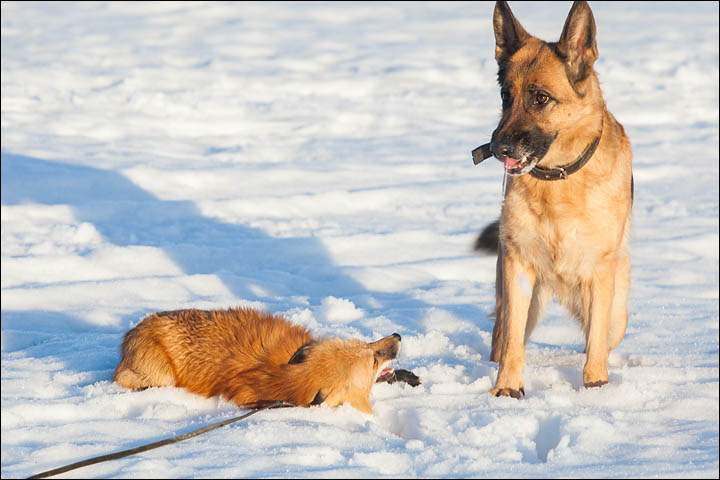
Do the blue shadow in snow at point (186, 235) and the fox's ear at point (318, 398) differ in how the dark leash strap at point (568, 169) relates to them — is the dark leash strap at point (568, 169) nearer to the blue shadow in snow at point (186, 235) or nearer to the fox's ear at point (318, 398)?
the fox's ear at point (318, 398)

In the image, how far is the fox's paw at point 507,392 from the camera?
4.19 meters

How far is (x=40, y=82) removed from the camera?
12258 mm

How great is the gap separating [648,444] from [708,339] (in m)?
1.76

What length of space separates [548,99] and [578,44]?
0.96 ft

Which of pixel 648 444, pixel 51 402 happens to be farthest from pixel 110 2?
pixel 648 444

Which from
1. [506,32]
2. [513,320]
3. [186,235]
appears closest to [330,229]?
[186,235]

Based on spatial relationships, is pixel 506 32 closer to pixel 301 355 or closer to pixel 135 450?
pixel 301 355

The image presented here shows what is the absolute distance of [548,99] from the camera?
4.14m

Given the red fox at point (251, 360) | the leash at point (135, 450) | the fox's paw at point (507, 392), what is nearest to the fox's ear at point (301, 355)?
the red fox at point (251, 360)

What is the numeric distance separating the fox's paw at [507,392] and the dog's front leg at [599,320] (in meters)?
0.38

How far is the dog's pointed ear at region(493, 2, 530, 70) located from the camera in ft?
14.1

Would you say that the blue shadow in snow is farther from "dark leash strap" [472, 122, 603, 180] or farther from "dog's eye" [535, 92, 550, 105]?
"dog's eye" [535, 92, 550, 105]

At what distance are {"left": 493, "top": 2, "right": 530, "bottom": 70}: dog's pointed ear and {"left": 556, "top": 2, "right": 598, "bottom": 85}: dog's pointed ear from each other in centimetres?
26

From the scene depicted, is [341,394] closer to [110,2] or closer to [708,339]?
[708,339]
